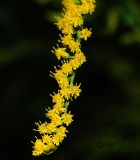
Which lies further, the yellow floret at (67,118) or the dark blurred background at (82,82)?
the dark blurred background at (82,82)

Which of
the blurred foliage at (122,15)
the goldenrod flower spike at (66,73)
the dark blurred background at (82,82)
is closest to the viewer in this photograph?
the goldenrod flower spike at (66,73)

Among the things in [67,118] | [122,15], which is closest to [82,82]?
[122,15]

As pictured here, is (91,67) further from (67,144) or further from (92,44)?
(67,144)

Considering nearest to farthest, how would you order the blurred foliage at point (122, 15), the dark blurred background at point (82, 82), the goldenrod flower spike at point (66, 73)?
the goldenrod flower spike at point (66, 73) → the blurred foliage at point (122, 15) → the dark blurred background at point (82, 82)

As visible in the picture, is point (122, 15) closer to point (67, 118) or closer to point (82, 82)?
point (67, 118)

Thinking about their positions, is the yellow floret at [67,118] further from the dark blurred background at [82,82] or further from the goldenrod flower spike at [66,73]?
the dark blurred background at [82,82]

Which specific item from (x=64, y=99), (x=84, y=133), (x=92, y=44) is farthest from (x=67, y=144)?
(x=64, y=99)

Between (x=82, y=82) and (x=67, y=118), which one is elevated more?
(x=82, y=82)

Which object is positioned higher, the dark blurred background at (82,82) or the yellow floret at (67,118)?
the dark blurred background at (82,82)

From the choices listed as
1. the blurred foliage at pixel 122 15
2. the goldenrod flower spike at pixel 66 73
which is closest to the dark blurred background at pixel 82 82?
the blurred foliage at pixel 122 15

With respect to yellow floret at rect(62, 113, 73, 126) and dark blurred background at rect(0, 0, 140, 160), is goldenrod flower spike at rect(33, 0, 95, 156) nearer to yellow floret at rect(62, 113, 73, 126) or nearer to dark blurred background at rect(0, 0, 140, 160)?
yellow floret at rect(62, 113, 73, 126)
